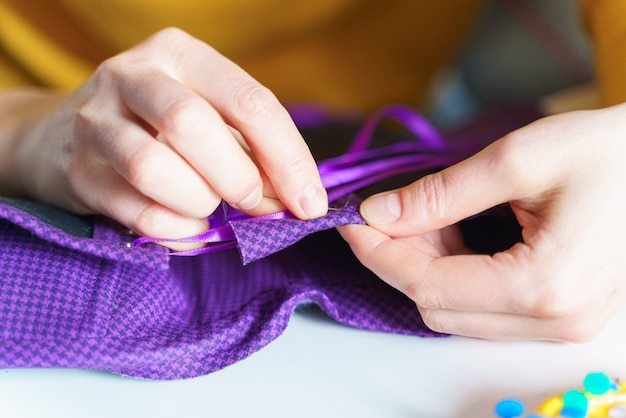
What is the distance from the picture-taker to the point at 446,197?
465 millimetres

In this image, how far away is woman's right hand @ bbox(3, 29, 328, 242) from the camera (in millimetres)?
456

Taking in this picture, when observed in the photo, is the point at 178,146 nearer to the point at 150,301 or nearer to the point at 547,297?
the point at 150,301

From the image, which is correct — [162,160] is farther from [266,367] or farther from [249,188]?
[266,367]

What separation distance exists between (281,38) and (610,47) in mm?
441

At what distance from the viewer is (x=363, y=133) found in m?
0.70

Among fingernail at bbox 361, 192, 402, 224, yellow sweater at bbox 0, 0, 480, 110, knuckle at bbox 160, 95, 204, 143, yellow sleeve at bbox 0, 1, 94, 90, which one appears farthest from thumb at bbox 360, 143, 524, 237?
yellow sleeve at bbox 0, 1, 94, 90

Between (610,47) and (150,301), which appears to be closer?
(150,301)

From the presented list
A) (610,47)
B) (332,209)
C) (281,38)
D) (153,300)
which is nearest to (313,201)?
(332,209)

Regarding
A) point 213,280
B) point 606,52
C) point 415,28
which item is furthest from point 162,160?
point 415,28

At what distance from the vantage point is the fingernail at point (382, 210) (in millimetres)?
485

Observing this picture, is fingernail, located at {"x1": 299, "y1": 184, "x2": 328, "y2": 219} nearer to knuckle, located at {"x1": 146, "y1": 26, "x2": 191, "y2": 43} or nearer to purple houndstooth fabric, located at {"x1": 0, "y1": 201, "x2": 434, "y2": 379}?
purple houndstooth fabric, located at {"x1": 0, "y1": 201, "x2": 434, "y2": 379}

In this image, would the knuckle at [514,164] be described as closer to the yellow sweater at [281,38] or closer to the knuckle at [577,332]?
the knuckle at [577,332]

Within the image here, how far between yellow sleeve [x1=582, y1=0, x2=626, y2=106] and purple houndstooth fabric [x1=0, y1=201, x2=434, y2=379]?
0.91ft

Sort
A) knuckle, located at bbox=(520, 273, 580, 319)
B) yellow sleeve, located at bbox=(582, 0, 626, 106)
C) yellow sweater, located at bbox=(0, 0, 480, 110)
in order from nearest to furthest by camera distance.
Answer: knuckle, located at bbox=(520, 273, 580, 319)
yellow sleeve, located at bbox=(582, 0, 626, 106)
yellow sweater, located at bbox=(0, 0, 480, 110)
